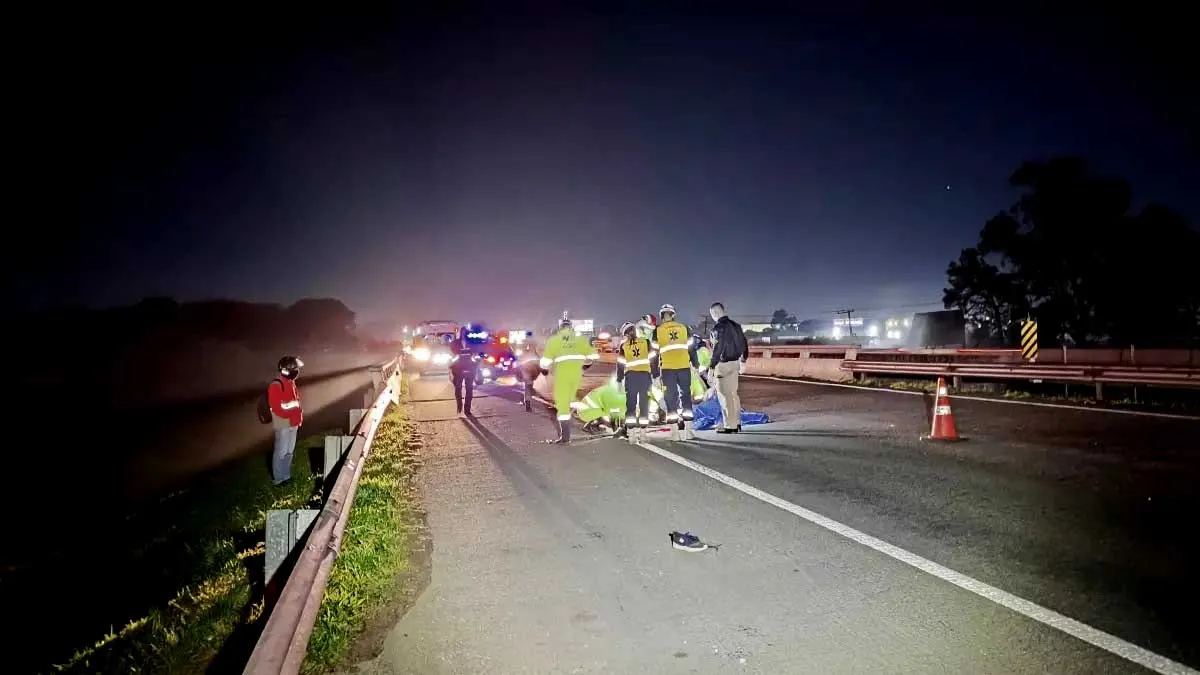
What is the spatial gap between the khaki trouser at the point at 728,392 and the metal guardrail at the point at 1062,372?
791 cm

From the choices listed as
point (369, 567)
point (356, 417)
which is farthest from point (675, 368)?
point (369, 567)

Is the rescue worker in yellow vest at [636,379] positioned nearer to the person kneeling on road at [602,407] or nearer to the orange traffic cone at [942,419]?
the person kneeling on road at [602,407]

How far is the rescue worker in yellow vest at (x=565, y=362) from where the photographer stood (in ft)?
36.5

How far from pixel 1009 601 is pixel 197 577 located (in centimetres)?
751

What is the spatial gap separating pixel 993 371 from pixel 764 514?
13.3 meters

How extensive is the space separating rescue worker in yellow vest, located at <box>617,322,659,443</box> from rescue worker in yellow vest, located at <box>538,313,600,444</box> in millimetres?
607

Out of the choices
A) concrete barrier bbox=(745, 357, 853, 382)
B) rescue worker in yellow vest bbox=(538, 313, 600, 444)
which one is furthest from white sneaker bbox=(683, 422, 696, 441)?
concrete barrier bbox=(745, 357, 853, 382)

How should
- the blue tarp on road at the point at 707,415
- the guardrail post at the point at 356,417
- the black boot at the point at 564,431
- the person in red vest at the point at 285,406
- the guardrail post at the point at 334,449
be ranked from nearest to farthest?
1. the guardrail post at the point at 334,449
2. the person in red vest at the point at 285,406
3. the guardrail post at the point at 356,417
4. the black boot at the point at 564,431
5. the blue tarp on road at the point at 707,415

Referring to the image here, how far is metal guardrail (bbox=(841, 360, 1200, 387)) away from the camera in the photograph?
12.9m

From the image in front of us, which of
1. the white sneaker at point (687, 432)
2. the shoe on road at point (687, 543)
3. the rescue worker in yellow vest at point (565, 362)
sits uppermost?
the rescue worker in yellow vest at point (565, 362)

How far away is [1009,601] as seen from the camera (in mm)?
4363

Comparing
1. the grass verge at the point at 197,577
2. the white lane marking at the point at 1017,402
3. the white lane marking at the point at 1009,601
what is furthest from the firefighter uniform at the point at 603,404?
the white lane marking at the point at 1017,402

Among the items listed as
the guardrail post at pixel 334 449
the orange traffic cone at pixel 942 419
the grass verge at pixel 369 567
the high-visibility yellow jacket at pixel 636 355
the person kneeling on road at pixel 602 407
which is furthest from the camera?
the person kneeling on road at pixel 602 407

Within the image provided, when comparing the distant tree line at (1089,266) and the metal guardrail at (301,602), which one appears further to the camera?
the distant tree line at (1089,266)
